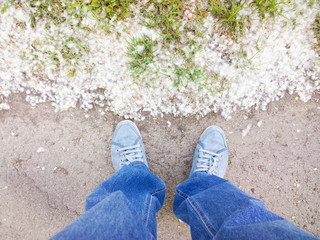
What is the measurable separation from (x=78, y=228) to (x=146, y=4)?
5.44ft

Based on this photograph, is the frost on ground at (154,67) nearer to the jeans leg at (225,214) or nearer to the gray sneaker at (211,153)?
the gray sneaker at (211,153)

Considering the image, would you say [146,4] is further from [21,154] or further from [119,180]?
[21,154]

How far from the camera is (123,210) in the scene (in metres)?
1.09

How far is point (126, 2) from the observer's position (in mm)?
1653

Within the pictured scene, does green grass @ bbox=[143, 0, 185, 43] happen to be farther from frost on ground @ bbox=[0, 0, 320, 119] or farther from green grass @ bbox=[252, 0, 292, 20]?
green grass @ bbox=[252, 0, 292, 20]

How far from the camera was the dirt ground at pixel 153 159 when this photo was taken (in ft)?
5.99

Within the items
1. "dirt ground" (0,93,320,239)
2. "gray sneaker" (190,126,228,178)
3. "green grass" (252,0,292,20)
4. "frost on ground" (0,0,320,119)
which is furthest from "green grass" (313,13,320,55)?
"gray sneaker" (190,126,228,178)

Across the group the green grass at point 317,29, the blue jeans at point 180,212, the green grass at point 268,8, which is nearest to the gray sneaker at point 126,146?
the blue jeans at point 180,212

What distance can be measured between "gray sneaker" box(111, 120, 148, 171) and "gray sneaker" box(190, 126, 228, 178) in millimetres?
481

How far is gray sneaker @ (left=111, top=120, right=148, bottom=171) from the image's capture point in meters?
1.79

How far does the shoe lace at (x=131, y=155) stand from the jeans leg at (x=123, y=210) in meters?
0.16

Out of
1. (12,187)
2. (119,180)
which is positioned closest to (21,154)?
(12,187)

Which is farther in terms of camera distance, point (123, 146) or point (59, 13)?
point (123, 146)

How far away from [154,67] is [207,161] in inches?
37.1
